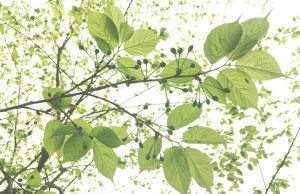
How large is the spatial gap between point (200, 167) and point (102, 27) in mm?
867

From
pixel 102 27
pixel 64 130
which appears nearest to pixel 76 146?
pixel 64 130

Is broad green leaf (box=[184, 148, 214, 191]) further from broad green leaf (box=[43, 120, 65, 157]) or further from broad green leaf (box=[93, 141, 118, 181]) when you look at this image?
broad green leaf (box=[43, 120, 65, 157])

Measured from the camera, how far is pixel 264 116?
12.8 ft

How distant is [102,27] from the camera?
1.02 m

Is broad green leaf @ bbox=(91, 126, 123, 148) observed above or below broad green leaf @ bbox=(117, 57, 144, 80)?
below

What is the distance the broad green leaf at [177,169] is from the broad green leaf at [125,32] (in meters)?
0.63

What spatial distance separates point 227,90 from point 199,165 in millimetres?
394

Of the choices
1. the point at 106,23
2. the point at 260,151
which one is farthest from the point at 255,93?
the point at 260,151

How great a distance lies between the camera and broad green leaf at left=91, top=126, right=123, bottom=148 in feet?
3.14

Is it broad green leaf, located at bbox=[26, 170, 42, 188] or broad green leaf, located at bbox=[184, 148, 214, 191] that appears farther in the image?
broad green leaf, located at bbox=[26, 170, 42, 188]

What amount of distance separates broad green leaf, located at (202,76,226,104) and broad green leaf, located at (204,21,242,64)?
12 cm

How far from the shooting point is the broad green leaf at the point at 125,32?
1.01 meters

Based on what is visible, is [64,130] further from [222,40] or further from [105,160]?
[222,40]

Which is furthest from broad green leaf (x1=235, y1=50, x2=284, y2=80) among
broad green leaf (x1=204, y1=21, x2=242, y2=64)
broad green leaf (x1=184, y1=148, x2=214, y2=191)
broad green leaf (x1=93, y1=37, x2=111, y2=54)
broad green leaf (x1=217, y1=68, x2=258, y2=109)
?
broad green leaf (x1=93, y1=37, x2=111, y2=54)
